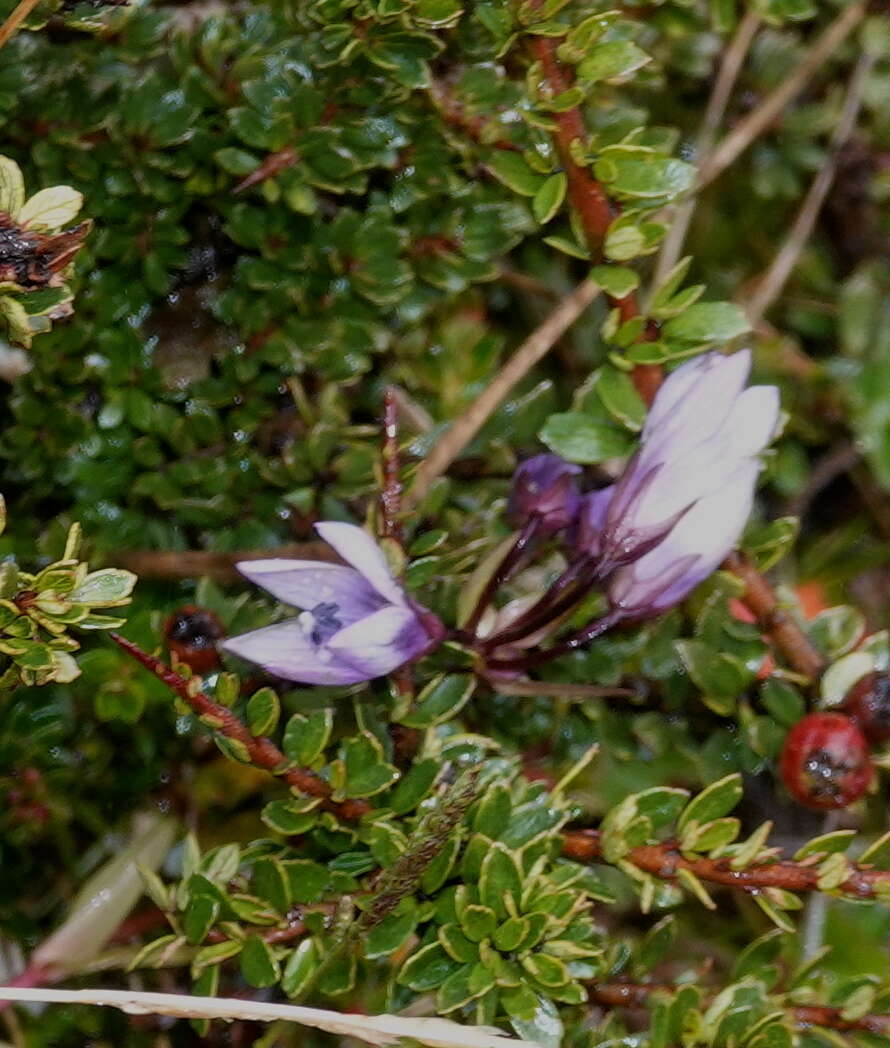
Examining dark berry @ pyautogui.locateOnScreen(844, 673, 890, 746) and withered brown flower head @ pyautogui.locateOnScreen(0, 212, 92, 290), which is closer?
withered brown flower head @ pyautogui.locateOnScreen(0, 212, 92, 290)

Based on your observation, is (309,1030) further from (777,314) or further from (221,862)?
(777,314)

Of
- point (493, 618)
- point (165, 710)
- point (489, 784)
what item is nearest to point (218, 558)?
point (165, 710)

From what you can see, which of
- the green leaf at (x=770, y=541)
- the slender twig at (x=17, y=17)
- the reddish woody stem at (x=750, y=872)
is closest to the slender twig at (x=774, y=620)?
the green leaf at (x=770, y=541)

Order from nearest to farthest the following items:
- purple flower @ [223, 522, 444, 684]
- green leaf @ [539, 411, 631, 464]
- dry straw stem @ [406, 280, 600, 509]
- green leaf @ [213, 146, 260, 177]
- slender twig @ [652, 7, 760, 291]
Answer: purple flower @ [223, 522, 444, 684], green leaf @ [539, 411, 631, 464], green leaf @ [213, 146, 260, 177], dry straw stem @ [406, 280, 600, 509], slender twig @ [652, 7, 760, 291]

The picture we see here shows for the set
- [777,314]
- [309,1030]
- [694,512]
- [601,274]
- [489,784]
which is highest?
[601,274]

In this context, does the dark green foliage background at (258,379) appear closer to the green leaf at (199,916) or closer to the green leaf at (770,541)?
the green leaf at (770,541)

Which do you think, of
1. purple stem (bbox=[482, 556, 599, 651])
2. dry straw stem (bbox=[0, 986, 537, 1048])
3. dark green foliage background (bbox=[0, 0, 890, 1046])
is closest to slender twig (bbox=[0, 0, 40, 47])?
dark green foliage background (bbox=[0, 0, 890, 1046])

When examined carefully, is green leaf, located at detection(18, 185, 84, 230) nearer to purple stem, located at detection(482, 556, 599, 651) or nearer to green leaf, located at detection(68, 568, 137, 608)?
green leaf, located at detection(68, 568, 137, 608)

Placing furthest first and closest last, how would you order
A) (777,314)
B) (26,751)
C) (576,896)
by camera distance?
(777,314), (26,751), (576,896)
